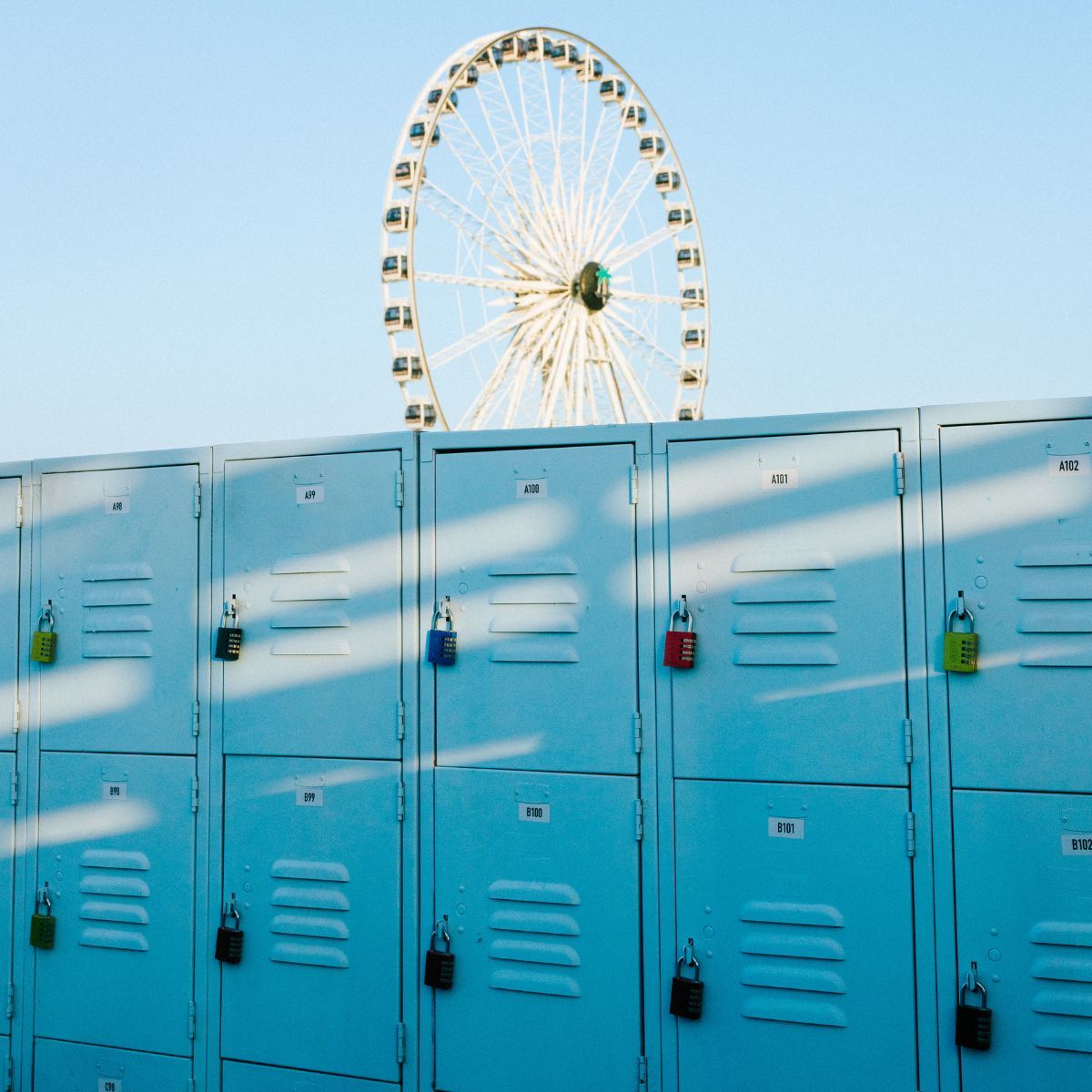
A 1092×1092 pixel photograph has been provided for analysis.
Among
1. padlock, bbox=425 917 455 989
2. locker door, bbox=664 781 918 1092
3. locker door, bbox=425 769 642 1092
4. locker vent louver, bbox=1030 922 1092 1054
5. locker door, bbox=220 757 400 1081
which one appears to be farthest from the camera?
locker door, bbox=220 757 400 1081

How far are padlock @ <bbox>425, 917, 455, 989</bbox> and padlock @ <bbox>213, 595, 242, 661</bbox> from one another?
1118mm

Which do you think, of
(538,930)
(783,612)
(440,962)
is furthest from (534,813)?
(783,612)

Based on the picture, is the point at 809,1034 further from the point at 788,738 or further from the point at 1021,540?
the point at 1021,540

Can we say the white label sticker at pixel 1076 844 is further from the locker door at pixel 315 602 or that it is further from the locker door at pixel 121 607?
the locker door at pixel 121 607

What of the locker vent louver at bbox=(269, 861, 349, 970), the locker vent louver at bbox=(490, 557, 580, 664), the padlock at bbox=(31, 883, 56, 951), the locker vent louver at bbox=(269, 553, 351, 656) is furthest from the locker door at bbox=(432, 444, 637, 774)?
the padlock at bbox=(31, 883, 56, 951)

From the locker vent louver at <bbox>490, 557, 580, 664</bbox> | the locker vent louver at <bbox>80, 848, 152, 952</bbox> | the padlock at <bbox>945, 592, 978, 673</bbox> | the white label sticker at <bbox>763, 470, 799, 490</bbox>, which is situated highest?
the white label sticker at <bbox>763, 470, 799, 490</bbox>

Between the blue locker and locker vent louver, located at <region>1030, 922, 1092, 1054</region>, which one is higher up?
locker vent louver, located at <region>1030, 922, 1092, 1054</region>

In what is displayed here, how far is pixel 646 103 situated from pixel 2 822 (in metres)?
9.52

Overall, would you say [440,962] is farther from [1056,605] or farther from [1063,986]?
[1056,605]

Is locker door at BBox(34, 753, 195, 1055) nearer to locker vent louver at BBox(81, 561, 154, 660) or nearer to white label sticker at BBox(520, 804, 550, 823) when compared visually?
locker vent louver at BBox(81, 561, 154, 660)

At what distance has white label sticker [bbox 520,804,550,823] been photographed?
335 centimetres

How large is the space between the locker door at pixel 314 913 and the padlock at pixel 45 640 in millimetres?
823

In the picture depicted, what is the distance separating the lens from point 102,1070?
148 inches

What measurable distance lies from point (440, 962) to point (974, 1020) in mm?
1546
